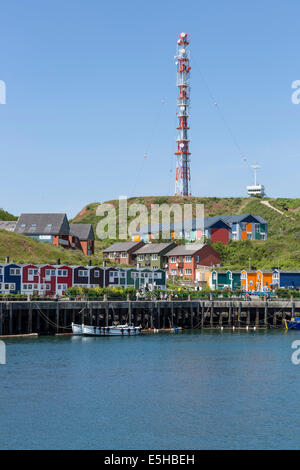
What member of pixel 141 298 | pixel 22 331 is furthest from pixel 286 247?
pixel 22 331

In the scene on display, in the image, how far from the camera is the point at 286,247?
151250mm

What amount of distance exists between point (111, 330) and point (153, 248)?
197 ft

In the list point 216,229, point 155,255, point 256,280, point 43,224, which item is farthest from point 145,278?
point 216,229

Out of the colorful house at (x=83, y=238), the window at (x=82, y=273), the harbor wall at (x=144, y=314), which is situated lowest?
the harbor wall at (x=144, y=314)

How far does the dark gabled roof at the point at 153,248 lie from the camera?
455 ft

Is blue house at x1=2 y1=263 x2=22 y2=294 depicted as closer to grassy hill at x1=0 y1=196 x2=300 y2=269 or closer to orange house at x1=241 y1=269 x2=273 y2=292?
grassy hill at x1=0 y1=196 x2=300 y2=269

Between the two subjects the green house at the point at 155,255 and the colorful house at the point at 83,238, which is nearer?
the green house at the point at 155,255

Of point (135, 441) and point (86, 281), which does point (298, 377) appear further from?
point (86, 281)

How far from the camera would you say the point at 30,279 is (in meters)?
96.1

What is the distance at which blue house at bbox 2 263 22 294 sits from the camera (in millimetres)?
94125

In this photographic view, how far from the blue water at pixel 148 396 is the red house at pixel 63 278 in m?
27.0

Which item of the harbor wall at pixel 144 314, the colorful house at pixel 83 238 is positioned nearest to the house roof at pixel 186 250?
the colorful house at pixel 83 238

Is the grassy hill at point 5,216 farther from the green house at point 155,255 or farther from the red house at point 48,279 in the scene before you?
the red house at point 48,279
